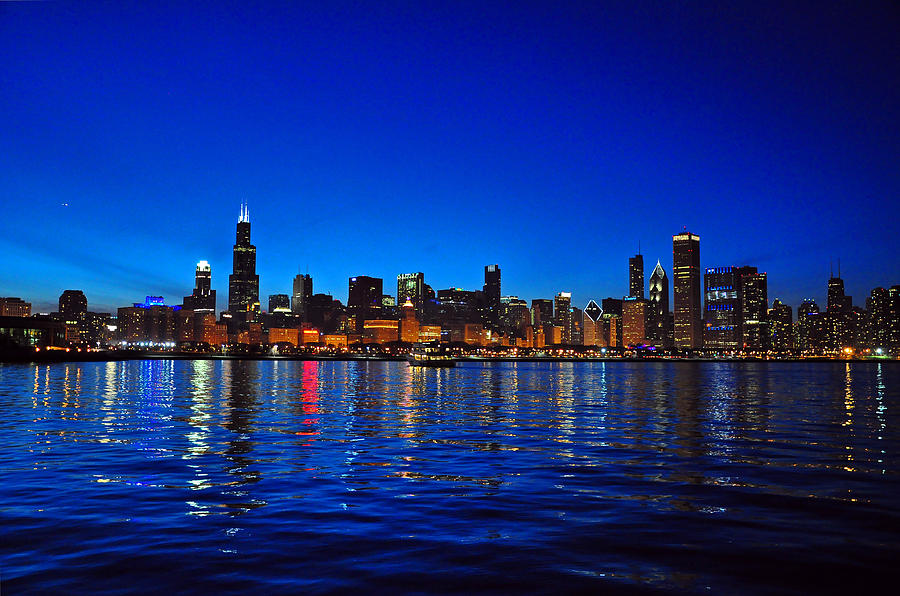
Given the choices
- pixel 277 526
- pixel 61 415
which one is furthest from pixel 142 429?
pixel 277 526

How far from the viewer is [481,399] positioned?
67.8 meters

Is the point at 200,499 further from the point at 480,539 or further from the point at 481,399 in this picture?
the point at 481,399

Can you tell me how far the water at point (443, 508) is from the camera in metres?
12.8

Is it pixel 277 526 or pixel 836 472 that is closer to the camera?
pixel 277 526

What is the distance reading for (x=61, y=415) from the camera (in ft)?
148

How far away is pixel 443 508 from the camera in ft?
60.6

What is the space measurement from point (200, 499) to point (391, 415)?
2920cm

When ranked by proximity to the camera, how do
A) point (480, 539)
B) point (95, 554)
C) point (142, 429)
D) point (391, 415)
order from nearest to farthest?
point (95, 554)
point (480, 539)
point (142, 429)
point (391, 415)

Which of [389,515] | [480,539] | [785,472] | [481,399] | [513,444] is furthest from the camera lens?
[481,399]

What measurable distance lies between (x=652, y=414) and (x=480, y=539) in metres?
37.6

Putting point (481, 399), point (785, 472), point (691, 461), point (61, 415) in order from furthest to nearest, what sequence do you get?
1. point (481, 399)
2. point (61, 415)
3. point (691, 461)
4. point (785, 472)

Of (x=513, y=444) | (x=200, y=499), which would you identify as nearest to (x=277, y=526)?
(x=200, y=499)

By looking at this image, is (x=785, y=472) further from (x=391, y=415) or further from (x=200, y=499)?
(x=391, y=415)

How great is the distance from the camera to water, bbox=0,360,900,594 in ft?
42.0
